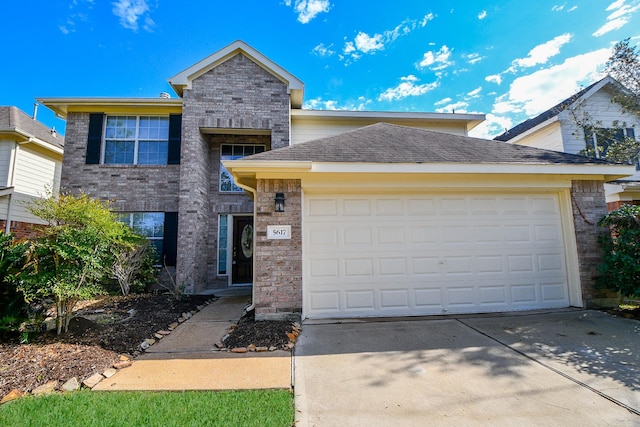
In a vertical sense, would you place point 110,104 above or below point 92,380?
above

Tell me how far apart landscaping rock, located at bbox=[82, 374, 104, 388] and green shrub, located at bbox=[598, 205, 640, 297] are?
8.00 m

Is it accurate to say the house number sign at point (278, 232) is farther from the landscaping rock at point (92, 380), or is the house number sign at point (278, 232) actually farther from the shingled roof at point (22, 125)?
the shingled roof at point (22, 125)

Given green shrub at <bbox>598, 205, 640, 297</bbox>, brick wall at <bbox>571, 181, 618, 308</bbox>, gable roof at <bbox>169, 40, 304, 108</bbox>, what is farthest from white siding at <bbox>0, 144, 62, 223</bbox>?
green shrub at <bbox>598, 205, 640, 297</bbox>

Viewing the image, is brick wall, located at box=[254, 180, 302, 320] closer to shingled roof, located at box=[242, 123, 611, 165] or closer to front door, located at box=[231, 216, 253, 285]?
shingled roof, located at box=[242, 123, 611, 165]

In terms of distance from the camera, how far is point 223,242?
32.4ft

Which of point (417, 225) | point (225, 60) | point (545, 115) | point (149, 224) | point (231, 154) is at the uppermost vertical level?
point (225, 60)

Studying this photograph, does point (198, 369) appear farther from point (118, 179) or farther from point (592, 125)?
point (592, 125)

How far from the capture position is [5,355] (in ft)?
11.4

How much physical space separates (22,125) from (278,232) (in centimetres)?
1289

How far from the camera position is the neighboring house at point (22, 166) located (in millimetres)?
9203

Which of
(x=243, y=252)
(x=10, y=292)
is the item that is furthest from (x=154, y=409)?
(x=243, y=252)

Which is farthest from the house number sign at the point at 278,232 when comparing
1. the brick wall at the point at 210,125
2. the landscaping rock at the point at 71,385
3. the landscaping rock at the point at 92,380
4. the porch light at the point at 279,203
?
the brick wall at the point at 210,125

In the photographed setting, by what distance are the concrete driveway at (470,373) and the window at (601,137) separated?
273 inches

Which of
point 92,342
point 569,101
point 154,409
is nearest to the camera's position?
point 154,409
